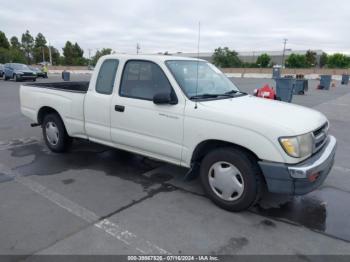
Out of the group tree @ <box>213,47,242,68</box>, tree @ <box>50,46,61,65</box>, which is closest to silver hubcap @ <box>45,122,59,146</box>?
tree @ <box>213,47,242,68</box>

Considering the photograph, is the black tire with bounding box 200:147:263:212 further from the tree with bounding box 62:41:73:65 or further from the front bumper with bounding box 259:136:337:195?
the tree with bounding box 62:41:73:65

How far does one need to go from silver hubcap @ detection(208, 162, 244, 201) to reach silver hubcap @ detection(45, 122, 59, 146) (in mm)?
3309

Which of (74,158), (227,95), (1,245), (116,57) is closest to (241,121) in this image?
(227,95)

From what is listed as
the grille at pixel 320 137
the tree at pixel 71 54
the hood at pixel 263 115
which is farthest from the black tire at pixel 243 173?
the tree at pixel 71 54

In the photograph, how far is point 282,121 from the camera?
3.38m

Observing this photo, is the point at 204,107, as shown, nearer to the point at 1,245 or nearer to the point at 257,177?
the point at 257,177

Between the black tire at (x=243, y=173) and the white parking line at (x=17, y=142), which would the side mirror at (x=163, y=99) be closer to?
the black tire at (x=243, y=173)

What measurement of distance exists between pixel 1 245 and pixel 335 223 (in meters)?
3.55

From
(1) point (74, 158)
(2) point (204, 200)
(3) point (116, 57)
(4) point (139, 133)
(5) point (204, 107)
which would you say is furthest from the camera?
(1) point (74, 158)

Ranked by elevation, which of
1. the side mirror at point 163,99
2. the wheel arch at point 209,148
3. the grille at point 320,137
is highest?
the side mirror at point 163,99

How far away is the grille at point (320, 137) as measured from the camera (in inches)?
142

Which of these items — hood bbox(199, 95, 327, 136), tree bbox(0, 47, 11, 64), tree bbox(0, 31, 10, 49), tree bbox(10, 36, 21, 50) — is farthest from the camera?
tree bbox(10, 36, 21, 50)

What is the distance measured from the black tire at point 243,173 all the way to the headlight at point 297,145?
1.50ft

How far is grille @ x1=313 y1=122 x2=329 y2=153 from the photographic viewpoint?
360cm
